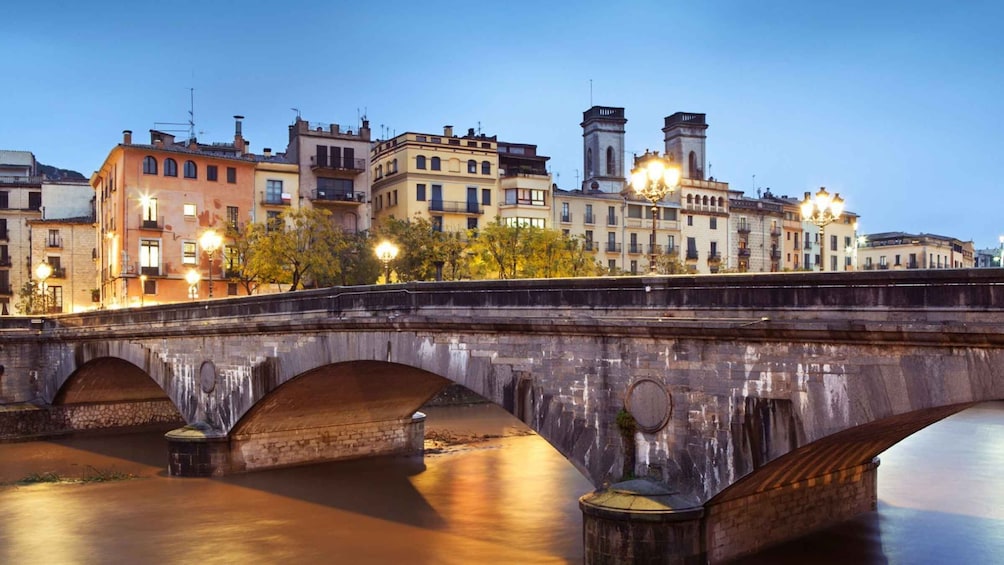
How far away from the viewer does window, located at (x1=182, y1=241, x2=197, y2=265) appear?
5825 cm

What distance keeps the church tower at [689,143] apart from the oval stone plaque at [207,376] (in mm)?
57584

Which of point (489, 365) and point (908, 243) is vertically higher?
point (908, 243)

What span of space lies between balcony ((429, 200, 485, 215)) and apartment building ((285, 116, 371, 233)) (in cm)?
461

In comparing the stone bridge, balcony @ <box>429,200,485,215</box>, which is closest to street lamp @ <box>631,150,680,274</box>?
the stone bridge

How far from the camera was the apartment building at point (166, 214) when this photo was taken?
5631 centimetres

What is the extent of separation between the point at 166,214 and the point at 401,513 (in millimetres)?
37079

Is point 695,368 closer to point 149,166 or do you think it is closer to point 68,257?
point 149,166

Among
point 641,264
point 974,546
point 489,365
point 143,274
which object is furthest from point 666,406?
point 641,264

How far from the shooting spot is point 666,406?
16703 mm

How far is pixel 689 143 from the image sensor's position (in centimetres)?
8369

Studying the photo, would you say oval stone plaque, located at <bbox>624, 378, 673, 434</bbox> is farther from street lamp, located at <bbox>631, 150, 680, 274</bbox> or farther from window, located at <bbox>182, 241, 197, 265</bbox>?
window, located at <bbox>182, 241, 197, 265</bbox>

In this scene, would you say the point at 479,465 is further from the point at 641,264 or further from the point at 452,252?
the point at 641,264

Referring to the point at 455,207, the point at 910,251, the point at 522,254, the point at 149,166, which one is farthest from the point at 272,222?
the point at 910,251

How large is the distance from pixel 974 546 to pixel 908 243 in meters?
72.6
